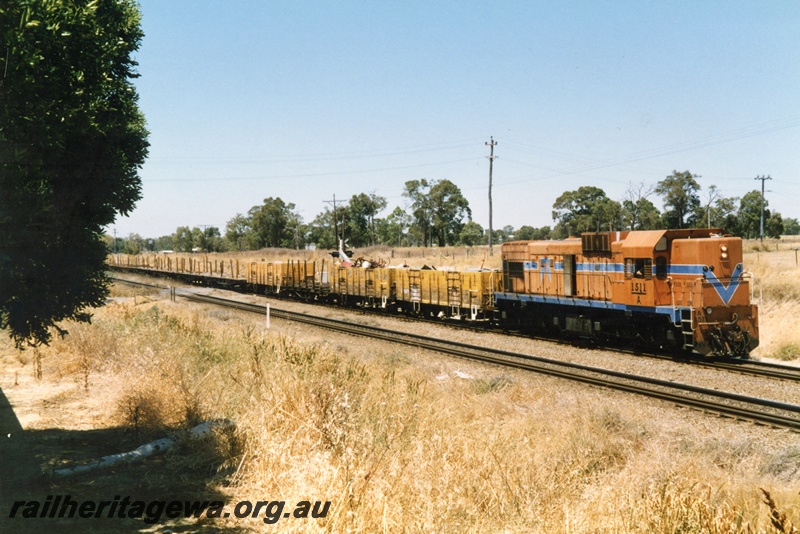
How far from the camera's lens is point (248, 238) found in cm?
11125

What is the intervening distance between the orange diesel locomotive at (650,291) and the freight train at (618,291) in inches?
1.1

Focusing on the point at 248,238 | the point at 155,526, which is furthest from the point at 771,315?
the point at 248,238

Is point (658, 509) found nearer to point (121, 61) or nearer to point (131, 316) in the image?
point (121, 61)

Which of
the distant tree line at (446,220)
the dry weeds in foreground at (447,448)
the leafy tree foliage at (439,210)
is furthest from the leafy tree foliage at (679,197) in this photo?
the dry weeds in foreground at (447,448)

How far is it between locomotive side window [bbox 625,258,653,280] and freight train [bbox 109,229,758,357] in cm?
3

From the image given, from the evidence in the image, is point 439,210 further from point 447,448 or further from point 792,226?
point 792,226

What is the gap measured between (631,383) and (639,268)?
483cm

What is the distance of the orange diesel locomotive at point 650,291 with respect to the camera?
15383mm

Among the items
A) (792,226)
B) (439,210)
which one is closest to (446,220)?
(439,210)

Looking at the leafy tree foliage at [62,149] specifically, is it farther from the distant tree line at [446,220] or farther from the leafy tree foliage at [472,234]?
the leafy tree foliage at [472,234]

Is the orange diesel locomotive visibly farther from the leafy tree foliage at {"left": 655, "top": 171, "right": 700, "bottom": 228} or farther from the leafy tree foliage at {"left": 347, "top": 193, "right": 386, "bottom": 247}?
the leafy tree foliage at {"left": 347, "top": 193, "right": 386, "bottom": 247}

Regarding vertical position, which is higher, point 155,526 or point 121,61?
point 121,61

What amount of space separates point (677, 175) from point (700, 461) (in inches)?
2834

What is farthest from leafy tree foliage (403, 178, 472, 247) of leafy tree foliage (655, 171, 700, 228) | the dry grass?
the dry grass
